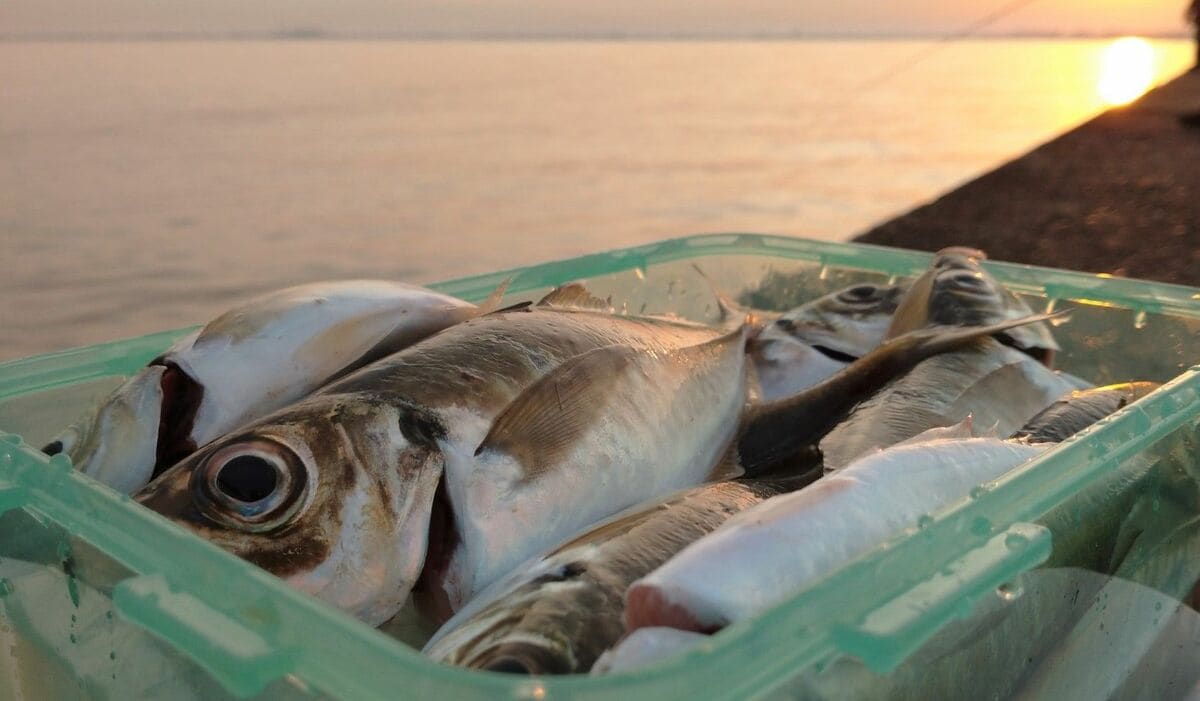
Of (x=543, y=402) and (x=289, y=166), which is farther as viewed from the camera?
(x=289, y=166)

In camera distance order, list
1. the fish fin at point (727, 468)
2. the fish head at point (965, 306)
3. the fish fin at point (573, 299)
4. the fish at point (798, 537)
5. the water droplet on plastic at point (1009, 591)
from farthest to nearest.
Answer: the fish head at point (965, 306) < the fish fin at point (573, 299) < the fish fin at point (727, 468) < the water droplet on plastic at point (1009, 591) < the fish at point (798, 537)

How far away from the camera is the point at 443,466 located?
1078 millimetres

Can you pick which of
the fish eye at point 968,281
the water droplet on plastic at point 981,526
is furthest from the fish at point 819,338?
the water droplet on plastic at point 981,526

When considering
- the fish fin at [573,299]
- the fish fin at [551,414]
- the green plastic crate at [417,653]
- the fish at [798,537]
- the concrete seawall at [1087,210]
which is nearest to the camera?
the green plastic crate at [417,653]

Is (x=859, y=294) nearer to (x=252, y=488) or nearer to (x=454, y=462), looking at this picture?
(x=454, y=462)

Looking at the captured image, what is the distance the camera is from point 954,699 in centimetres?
100

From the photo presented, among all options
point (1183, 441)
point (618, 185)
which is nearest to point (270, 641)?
point (1183, 441)

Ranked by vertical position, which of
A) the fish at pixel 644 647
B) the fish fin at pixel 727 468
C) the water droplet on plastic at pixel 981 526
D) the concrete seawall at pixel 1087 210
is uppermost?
the water droplet on plastic at pixel 981 526

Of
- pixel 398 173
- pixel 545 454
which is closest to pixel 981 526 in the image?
pixel 545 454

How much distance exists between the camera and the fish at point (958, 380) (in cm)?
139

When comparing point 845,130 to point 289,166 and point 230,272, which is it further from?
point 230,272

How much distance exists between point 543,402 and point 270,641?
0.46 meters

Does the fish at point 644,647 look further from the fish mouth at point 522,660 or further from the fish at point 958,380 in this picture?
the fish at point 958,380

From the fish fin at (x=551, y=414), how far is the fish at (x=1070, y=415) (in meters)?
0.54
